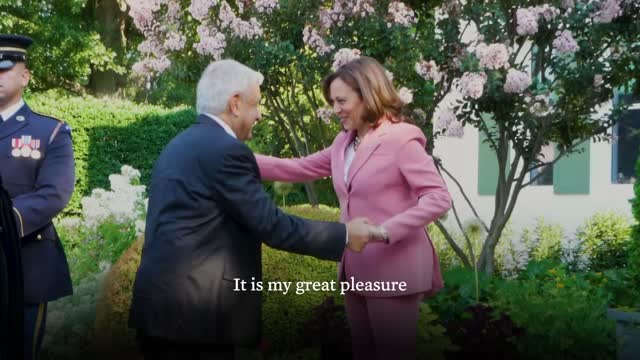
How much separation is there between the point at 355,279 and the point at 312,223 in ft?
1.24

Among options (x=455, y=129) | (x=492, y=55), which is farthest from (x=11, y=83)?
(x=455, y=129)

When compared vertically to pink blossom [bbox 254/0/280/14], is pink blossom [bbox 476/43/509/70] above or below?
below

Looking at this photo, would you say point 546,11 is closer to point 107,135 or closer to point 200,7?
A: point 200,7

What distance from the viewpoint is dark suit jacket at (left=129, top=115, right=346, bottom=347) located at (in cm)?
305

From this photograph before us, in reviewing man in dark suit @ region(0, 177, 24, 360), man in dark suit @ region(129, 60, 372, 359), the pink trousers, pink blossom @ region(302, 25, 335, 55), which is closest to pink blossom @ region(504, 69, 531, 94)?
pink blossom @ region(302, 25, 335, 55)

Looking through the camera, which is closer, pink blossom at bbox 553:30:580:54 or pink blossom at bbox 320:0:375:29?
pink blossom at bbox 553:30:580:54

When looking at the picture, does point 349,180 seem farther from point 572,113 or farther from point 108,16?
point 108,16

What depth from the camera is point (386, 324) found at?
3.56 metres

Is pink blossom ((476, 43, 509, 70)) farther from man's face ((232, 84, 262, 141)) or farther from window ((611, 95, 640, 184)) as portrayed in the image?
window ((611, 95, 640, 184))

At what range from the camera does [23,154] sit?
3916mm

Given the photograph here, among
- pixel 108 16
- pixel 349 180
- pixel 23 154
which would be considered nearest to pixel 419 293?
pixel 349 180

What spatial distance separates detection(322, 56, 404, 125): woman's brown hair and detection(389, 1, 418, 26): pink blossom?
3.42 metres

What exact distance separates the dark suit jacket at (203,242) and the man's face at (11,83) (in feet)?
3.68

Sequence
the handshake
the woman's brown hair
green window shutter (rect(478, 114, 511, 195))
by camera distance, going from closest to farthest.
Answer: the handshake → the woman's brown hair → green window shutter (rect(478, 114, 511, 195))
